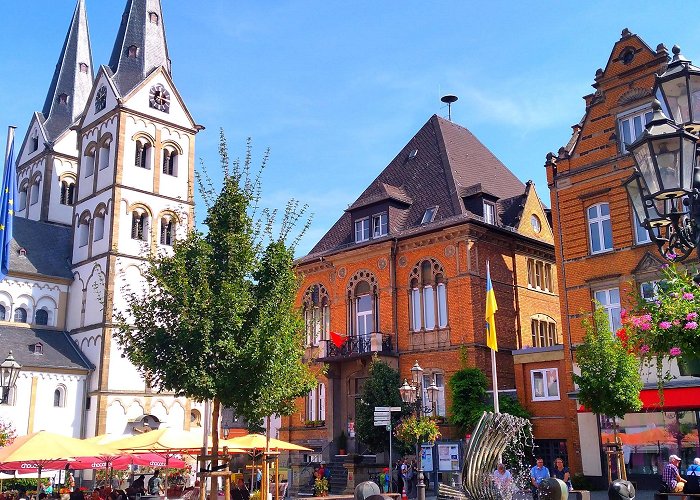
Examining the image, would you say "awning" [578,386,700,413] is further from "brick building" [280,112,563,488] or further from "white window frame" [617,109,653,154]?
"white window frame" [617,109,653,154]

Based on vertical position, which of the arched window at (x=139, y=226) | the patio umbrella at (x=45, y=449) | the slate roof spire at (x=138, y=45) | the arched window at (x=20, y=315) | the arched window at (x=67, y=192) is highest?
the slate roof spire at (x=138, y=45)

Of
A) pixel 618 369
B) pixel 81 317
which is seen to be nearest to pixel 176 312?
pixel 618 369

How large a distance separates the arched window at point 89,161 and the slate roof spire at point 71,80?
832 cm

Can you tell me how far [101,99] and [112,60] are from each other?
4.51m

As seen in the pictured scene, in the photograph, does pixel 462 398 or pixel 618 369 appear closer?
pixel 618 369

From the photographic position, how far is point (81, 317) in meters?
47.2

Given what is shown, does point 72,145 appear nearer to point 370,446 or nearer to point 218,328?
point 370,446

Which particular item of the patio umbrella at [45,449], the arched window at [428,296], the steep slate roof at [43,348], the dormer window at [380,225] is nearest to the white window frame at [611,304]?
the arched window at [428,296]

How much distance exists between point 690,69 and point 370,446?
2660cm

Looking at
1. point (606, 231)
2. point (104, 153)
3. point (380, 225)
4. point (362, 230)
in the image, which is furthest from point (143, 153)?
point (606, 231)

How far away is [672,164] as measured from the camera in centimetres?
679

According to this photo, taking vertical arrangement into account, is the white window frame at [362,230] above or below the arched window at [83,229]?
below

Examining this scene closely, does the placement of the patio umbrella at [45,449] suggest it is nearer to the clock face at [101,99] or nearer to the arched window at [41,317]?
the arched window at [41,317]

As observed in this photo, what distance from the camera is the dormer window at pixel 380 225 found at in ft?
120
